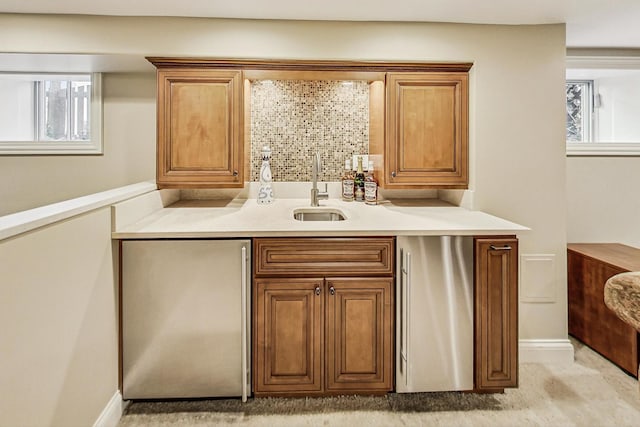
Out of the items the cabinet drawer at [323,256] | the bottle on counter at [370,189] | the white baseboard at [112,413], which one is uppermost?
the bottle on counter at [370,189]

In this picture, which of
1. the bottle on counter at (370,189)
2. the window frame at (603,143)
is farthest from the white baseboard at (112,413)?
the window frame at (603,143)

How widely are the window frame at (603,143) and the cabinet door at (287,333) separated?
2406 mm

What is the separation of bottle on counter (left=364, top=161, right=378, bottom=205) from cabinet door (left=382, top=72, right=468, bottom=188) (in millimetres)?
212

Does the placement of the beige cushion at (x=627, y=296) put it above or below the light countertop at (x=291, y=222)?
below

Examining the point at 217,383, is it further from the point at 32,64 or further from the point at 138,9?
the point at 32,64

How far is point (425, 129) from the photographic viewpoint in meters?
2.55

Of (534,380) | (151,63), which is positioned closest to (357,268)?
(534,380)

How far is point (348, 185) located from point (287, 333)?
4.04 ft

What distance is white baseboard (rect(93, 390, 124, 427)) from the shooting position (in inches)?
68.7

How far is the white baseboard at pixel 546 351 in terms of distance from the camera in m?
2.56

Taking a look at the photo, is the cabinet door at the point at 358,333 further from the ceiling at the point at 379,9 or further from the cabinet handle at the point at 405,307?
the ceiling at the point at 379,9

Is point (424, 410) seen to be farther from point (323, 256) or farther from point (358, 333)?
point (323, 256)

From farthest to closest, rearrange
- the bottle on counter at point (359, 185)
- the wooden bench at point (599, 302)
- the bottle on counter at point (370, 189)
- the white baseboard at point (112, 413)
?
the bottle on counter at point (359, 185) < the bottle on counter at point (370, 189) < the wooden bench at point (599, 302) < the white baseboard at point (112, 413)

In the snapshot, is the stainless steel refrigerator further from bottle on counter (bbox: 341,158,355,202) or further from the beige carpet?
bottle on counter (bbox: 341,158,355,202)
